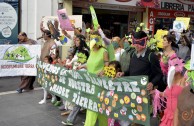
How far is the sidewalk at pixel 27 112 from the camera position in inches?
239

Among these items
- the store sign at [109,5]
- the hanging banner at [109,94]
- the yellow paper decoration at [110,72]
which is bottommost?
the hanging banner at [109,94]

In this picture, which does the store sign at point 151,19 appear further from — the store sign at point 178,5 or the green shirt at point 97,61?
the green shirt at point 97,61

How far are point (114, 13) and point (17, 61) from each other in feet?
24.0

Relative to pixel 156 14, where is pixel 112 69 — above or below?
below

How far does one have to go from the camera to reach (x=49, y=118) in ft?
20.7

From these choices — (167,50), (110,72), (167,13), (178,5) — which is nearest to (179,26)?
(167,50)

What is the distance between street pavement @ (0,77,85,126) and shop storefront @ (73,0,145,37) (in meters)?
5.42

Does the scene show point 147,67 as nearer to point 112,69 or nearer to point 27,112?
point 112,69

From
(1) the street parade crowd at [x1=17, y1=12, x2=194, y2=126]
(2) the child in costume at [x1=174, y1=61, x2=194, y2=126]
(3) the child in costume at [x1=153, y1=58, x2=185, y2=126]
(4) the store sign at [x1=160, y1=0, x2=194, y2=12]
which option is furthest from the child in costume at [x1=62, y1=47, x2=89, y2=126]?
(4) the store sign at [x1=160, y1=0, x2=194, y2=12]

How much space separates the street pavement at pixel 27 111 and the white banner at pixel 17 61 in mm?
578

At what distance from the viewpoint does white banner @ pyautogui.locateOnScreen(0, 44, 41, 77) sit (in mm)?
8789

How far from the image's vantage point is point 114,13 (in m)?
15.0

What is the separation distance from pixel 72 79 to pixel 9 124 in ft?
5.19

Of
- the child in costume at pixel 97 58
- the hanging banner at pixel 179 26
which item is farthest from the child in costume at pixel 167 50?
the hanging banner at pixel 179 26
